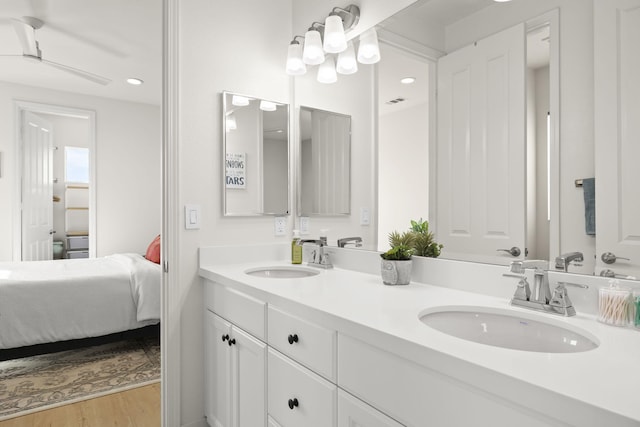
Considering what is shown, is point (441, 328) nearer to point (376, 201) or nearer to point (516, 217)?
point (516, 217)

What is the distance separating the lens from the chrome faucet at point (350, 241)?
190cm

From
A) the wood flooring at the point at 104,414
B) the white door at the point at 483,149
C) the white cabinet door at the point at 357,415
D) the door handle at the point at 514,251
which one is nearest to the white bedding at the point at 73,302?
the wood flooring at the point at 104,414

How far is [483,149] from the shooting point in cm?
132

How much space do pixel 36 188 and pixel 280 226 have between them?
3837mm

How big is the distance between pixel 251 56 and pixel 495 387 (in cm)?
197

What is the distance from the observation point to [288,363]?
1254mm

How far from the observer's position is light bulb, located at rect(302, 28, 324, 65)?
1964 mm

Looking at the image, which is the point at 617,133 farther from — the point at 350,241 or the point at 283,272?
the point at 283,272

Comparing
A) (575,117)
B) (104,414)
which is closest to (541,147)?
(575,117)

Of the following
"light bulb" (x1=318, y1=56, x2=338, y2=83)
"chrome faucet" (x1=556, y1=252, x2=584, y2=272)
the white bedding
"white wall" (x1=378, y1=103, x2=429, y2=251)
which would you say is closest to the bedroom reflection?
the white bedding

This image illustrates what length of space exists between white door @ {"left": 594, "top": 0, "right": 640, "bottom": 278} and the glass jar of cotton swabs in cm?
10

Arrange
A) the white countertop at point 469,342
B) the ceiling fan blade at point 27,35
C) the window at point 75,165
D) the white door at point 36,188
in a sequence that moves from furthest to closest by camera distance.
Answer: the window at point 75,165 < the white door at point 36,188 < the ceiling fan blade at point 27,35 < the white countertop at point 469,342

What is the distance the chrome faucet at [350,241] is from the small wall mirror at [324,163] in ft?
0.47

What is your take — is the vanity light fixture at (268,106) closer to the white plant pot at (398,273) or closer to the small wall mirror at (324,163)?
the small wall mirror at (324,163)
